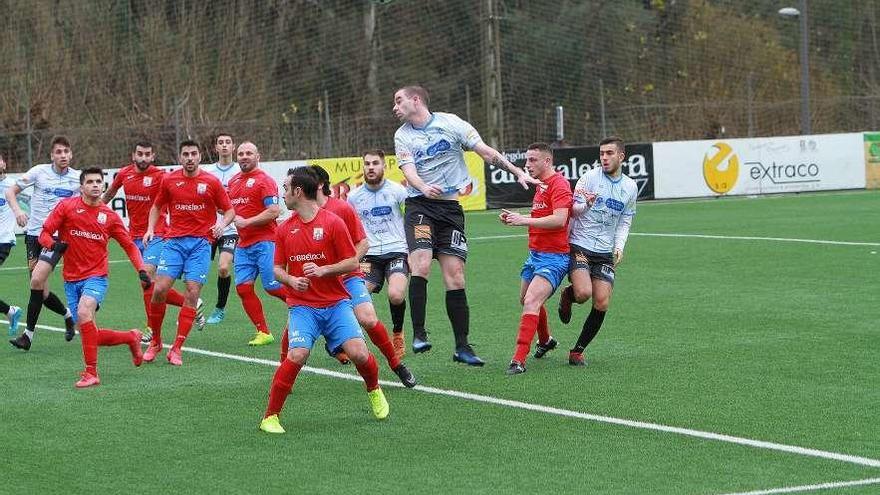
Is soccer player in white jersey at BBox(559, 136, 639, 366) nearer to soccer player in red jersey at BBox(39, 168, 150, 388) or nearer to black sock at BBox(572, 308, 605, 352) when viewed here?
black sock at BBox(572, 308, 605, 352)

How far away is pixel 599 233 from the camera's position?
11.1 m

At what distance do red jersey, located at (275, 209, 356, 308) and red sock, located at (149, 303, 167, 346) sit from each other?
11.6ft

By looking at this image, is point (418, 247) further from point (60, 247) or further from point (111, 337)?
point (60, 247)

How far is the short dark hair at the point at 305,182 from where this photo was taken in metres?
8.80

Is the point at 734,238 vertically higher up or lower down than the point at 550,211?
lower down

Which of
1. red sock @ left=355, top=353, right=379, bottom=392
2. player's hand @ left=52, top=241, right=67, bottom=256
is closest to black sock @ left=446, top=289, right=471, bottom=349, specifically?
red sock @ left=355, top=353, right=379, bottom=392

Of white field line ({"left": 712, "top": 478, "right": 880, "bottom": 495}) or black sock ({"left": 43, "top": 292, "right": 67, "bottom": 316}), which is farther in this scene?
black sock ({"left": 43, "top": 292, "right": 67, "bottom": 316})

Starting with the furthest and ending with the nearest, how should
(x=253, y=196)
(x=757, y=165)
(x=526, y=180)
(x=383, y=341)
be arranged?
(x=757, y=165), (x=253, y=196), (x=526, y=180), (x=383, y=341)

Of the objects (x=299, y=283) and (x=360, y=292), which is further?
(x=360, y=292)

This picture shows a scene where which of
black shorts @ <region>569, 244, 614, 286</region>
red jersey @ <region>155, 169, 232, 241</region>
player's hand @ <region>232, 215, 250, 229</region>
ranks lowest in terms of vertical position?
black shorts @ <region>569, 244, 614, 286</region>

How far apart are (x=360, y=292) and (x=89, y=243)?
2.69 meters

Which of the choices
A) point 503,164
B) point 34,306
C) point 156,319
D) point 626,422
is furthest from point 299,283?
point 34,306

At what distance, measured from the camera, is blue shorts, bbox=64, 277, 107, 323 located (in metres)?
11.1

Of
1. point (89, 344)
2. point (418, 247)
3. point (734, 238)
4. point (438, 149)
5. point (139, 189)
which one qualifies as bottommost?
point (734, 238)
